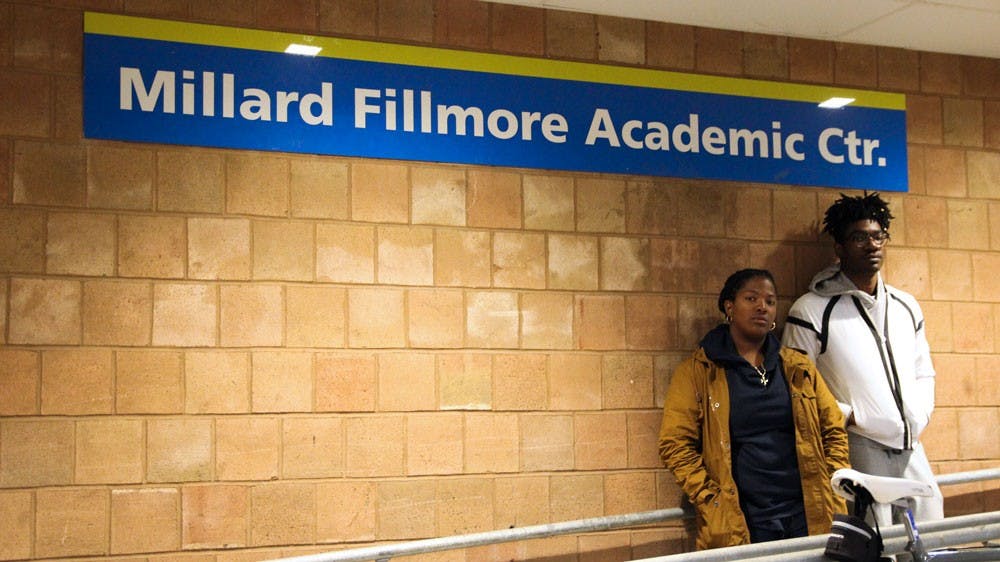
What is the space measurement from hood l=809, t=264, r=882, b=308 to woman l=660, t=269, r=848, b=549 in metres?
0.46

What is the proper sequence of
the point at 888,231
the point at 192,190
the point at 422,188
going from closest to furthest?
the point at 192,190 → the point at 422,188 → the point at 888,231

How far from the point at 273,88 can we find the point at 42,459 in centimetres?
150

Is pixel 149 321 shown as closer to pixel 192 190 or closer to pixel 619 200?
pixel 192 190

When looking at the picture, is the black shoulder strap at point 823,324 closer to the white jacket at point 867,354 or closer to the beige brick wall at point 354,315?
the white jacket at point 867,354

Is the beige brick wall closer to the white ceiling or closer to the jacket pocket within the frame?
the white ceiling

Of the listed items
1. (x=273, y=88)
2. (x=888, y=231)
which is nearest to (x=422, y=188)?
(x=273, y=88)

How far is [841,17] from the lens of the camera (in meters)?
4.84

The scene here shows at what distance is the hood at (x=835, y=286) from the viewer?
4742 millimetres

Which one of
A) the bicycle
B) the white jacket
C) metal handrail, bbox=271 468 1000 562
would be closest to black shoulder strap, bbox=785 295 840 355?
the white jacket

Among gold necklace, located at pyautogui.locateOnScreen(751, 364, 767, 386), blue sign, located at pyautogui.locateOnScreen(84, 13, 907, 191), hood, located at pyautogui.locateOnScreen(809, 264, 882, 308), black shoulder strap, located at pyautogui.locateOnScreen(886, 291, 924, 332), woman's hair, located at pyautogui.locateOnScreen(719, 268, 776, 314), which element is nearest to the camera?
blue sign, located at pyautogui.locateOnScreen(84, 13, 907, 191)

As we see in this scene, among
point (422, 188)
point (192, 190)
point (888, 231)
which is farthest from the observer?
point (888, 231)

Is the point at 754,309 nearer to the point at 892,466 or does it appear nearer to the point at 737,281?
the point at 737,281

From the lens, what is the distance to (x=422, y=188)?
14.3 ft

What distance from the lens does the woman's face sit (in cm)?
439
